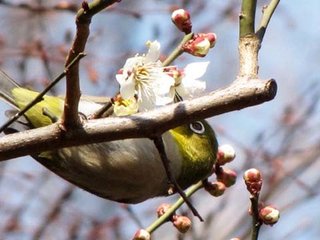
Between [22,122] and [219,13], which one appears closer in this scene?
[22,122]

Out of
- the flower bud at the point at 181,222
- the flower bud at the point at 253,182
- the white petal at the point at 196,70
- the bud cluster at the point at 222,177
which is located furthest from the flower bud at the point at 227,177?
the white petal at the point at 196,70

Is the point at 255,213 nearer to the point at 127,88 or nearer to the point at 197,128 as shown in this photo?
the point at 127,88

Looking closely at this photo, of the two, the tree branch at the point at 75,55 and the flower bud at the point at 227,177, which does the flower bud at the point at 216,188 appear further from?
the tree branch at the point at 75,55

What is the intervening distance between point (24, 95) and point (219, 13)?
282cm

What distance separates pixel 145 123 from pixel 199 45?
30 cm

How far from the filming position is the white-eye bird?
106 inches

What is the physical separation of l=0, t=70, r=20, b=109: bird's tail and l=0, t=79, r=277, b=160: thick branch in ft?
2.77

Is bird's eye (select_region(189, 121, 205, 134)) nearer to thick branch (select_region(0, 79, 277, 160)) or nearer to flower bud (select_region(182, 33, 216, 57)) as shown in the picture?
flower bud (select_region(182, 33, 216, 57))

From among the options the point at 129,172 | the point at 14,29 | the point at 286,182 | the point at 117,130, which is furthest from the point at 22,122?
the point at 14,29

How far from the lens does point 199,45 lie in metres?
1.94

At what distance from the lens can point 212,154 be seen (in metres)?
2.99

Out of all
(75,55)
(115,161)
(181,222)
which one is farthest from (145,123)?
(115,161)

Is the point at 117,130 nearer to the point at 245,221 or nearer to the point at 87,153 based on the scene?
the point at 87,153

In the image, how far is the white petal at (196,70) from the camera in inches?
80.7
